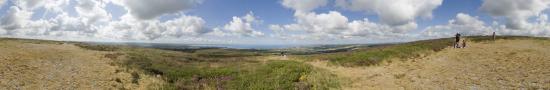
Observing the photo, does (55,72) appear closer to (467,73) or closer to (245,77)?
(245,77)

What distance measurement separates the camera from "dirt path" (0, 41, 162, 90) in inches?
1016

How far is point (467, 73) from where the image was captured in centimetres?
3069

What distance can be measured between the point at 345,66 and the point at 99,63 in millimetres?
24850

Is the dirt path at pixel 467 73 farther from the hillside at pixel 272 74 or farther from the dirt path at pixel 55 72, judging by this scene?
the dirt path at pixel 55 72

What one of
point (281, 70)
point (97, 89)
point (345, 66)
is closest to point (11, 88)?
point (97, 89)

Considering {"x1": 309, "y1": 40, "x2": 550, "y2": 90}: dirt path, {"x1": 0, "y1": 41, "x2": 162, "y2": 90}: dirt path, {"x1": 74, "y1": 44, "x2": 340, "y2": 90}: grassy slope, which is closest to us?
{"x1": 0, "y1": 41, "x2": 162, "y2": 90}: dirt path

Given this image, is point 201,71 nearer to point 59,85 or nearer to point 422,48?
point 59,85

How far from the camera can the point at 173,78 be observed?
35406 millimetres

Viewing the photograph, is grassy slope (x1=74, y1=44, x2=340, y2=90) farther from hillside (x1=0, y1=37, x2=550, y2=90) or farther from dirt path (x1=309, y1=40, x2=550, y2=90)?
dirt path (x1=309, y1=40, x2=550, y2=90)

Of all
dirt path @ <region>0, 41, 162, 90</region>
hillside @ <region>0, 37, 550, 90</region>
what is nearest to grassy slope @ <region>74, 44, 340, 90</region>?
hillside @ <region>0, 37, 550, 90</region>

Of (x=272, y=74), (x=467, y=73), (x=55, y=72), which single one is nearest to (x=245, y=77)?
(x=272, y=74)

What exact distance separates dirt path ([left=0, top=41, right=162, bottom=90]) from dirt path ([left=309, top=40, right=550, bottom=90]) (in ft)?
58.5

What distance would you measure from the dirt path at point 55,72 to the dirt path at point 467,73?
58.5 ft

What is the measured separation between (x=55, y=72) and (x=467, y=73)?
3084 centimetres
